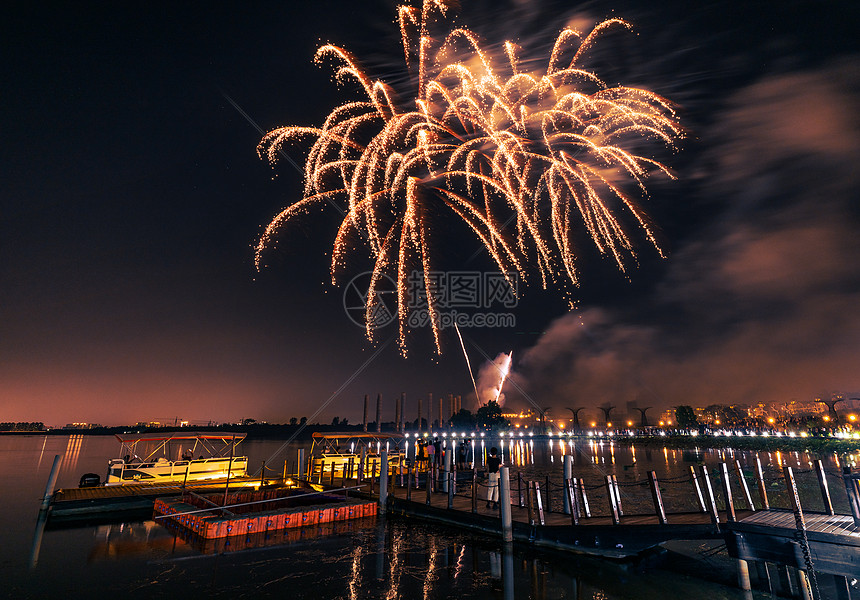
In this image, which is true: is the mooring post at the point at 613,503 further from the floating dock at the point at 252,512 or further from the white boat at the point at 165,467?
the white boat at the point at 165,467

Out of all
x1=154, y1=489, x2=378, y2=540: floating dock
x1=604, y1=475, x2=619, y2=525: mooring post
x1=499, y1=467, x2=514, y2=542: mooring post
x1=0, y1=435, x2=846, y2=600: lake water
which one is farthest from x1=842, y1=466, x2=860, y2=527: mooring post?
x1=154, y1=489, x2=378, y2=540: floating dock

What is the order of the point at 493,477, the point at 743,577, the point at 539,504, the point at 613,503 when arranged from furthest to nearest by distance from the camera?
the point at 493,477
the point at 539,504
the point at 613,503
the point at 743,577

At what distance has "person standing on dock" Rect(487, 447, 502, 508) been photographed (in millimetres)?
16648

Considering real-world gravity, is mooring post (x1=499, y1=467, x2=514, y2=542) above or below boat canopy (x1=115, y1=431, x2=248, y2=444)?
below

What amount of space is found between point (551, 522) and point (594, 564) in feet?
6.50

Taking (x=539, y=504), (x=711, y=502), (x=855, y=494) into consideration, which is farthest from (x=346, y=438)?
(x=855, y=494)

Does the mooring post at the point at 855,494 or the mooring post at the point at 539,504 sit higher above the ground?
the mooring post at the point at 855,494

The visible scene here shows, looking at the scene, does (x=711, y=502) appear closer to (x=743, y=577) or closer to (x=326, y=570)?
(x=743, y=577)

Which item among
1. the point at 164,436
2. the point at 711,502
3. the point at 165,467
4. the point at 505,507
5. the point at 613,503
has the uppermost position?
the point at 164,436

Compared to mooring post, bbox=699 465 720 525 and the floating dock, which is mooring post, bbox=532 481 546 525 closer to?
mooring post, bbox=699 465 720 525

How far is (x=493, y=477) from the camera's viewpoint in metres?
17.0

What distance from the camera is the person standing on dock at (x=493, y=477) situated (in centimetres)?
1665

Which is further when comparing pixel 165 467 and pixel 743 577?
pixel 165 467

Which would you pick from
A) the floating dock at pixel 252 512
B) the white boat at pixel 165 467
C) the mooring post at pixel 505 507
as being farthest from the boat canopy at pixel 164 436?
the mooring post at pixel 505 507
